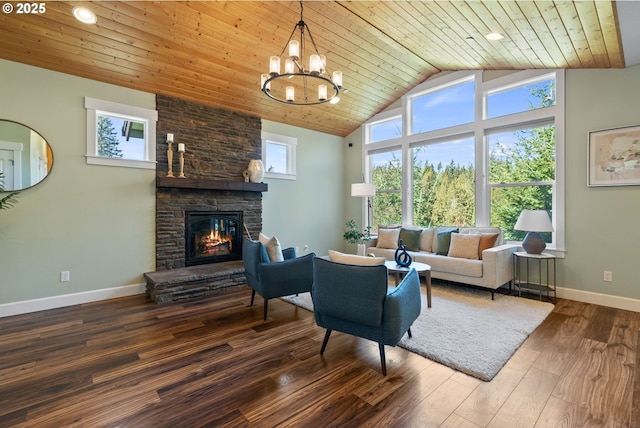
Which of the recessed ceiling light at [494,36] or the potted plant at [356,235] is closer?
the recessed ceiling light at [494,36]

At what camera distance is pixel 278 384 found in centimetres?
206

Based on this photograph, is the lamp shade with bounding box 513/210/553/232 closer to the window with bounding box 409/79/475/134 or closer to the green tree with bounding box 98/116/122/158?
the window with bounding box 409/79/475/134

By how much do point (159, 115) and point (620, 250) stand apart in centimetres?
645

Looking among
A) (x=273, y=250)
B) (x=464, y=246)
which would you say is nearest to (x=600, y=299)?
(x=464, y=246)

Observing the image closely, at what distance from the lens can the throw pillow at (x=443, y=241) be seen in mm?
4691

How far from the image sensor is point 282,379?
6.95ft

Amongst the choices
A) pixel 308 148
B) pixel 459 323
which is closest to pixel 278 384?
pixel 459 323

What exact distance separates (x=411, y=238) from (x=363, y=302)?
316cm

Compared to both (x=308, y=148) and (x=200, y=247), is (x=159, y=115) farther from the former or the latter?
(x=308, y=148)

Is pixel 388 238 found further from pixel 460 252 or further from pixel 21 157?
pixel 21 157

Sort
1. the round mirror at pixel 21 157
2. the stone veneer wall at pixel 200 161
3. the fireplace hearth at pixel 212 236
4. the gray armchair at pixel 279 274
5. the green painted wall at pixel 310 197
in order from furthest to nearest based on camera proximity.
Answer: the green painted wall at pixel 310 197 → the fireplace hearth at pixel 212 236 → the stone veneer wall at pixel 200 161 → the round mirror at pixel 21 157 → the gray armchair at pixel 279 274

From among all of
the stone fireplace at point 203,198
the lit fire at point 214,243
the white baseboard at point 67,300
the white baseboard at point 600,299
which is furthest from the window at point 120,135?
the white baseboard at point 600,299

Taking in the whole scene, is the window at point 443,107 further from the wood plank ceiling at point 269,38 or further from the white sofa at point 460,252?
the white sofa at point 460,252

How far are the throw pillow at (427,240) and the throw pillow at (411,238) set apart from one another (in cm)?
7
